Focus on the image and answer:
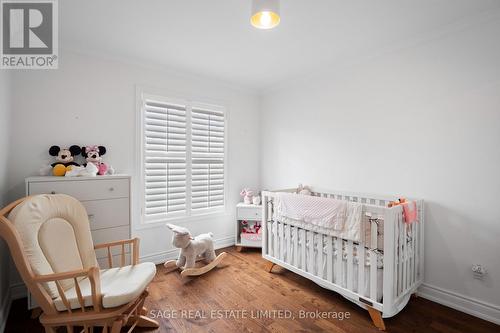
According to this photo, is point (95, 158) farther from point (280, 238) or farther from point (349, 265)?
point (349, 265)

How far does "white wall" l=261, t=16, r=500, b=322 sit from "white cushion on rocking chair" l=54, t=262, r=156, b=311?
2190mm

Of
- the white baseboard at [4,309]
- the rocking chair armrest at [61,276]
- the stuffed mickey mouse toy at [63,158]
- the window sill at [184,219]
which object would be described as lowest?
the white baseboard at [4,309]

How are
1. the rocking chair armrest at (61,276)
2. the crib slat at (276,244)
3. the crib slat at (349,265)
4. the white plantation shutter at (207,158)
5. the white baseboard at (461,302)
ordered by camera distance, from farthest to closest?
the white plantation shutter at (207,158), the crib slat at (276,244), the crib slat at (349,265), the white baseboard at (461,302), the rocking chair armrest at (61,276)

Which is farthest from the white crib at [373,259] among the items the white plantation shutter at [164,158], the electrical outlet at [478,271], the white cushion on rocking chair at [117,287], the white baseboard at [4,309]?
the white baseboard at [4,309]

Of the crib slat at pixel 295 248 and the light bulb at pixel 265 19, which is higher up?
the light bulb at pixel 265 19

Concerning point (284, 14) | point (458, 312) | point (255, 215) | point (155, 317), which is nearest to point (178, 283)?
point (155, 317)

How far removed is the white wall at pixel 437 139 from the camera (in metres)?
1.88

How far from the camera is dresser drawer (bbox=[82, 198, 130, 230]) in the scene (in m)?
2.08

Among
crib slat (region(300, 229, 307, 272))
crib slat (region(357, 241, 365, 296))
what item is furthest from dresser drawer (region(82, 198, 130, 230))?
crib slat (region(357, 241, 365, 296))

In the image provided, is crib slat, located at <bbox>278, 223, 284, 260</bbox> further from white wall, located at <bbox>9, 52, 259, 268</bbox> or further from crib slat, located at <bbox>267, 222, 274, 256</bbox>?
white wall, located at <bbox>9, 52, 259, 268</bbox>

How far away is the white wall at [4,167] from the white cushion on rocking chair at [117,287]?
2.43ft

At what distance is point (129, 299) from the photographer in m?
1.44

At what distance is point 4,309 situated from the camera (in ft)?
6.01

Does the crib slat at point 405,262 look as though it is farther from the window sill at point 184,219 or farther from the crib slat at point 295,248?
the window sill at point 184,219
